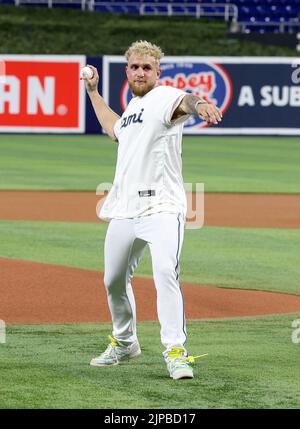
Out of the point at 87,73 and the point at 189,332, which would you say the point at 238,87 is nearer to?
the point at 189,332

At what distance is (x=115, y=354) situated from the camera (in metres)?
7.18

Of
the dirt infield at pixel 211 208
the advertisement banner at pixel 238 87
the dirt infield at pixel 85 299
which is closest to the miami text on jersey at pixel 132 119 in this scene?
the dirt infield at pixel 85 299

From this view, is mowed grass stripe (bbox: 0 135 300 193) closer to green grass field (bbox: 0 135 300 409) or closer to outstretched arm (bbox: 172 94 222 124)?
green grass field (bbox: 0 135 300 409)

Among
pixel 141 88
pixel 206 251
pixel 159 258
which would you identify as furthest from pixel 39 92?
pixel 159 258

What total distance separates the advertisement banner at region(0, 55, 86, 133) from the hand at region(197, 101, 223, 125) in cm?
2194

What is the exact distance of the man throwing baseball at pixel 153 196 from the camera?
6.66 metres

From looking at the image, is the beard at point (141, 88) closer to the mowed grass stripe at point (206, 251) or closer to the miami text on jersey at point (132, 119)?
the miami text on jersey at point (132, 119)

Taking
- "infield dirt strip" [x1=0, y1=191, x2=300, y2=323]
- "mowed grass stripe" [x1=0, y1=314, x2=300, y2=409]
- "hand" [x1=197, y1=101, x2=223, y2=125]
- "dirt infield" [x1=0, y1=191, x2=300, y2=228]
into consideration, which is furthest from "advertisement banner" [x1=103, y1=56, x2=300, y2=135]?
"hand" [x1=197, y1=101, x2=223, y2=125]

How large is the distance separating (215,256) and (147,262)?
791 mm

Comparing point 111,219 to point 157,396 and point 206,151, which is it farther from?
point 206,151

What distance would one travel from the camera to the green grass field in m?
6.26

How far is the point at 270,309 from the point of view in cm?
938
